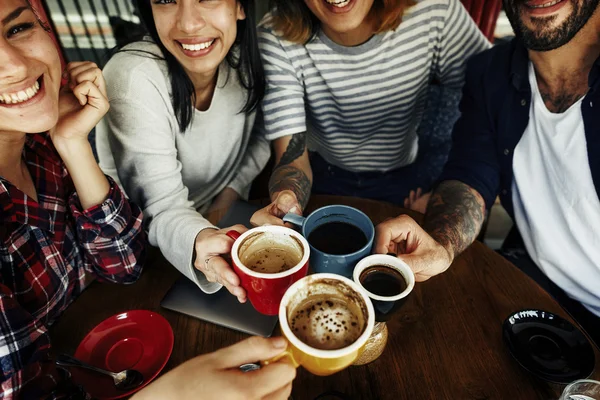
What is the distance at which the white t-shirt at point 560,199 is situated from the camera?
1396mm

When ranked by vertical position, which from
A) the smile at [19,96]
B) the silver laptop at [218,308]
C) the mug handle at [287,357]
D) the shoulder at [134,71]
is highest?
the smile at [19,96]

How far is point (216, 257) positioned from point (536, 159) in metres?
1.25

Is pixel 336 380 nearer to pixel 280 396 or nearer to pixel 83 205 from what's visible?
pixel 280 396

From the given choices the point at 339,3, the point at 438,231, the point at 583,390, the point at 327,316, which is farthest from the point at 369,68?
the point at 583,390

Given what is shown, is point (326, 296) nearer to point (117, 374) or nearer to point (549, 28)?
point (117, 374)

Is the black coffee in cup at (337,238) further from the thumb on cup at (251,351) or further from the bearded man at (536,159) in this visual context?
the thumb on cup at (251,351)

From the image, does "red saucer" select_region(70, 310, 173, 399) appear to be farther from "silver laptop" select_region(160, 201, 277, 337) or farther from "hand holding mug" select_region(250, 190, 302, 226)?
"hand holding mug" select_region(250, 190, 302, 226)

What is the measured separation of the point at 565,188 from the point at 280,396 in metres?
1.26

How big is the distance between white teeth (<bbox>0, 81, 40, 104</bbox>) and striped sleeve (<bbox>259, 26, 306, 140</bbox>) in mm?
935

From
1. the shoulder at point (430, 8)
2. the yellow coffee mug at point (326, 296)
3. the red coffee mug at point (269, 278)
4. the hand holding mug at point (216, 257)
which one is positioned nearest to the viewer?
the yellow coffee mug at point (326, 296)

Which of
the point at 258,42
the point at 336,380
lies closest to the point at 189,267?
the point at 336,380

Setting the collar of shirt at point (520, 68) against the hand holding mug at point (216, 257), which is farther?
the collar of shirt at point (520, 68)

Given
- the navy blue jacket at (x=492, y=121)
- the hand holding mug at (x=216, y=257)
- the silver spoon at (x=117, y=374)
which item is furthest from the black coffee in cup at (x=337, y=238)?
the navy blue jacket at (x=492, y=121)

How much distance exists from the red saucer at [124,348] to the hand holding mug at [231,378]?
10.2 inches
